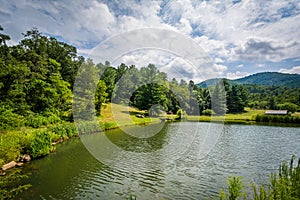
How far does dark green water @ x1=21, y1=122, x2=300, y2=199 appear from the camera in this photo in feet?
31.2

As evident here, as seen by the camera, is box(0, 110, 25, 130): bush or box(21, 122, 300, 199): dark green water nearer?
box(21, 122, 300, 199): dark green water

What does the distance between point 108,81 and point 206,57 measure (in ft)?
125

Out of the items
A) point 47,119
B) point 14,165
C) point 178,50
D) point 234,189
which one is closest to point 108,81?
point 47,119

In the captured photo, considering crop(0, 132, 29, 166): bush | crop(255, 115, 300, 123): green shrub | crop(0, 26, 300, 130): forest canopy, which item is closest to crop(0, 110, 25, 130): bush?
crop(0, 26, 300, 130): forest canopy

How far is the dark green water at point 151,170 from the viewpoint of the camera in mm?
9523

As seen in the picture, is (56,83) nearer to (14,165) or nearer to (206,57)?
(14,165)

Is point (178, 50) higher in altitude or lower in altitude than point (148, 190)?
higher

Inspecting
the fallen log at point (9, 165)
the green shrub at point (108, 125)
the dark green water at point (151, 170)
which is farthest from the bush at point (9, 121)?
the green shrub at point (108, 125)

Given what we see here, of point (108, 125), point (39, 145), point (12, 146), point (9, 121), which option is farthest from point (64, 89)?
point (12, 146)

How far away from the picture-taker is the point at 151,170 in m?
12.6

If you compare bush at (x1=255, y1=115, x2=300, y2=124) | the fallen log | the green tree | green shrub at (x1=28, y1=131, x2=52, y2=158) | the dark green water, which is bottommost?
the dark green water

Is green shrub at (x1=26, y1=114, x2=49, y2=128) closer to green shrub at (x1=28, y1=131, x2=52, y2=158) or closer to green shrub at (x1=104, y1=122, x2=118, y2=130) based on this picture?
green shrub at (x1=28, y1=131, x2=52, y2=158)

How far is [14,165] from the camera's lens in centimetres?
1292

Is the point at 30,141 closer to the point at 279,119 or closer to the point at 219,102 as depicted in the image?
the point at 279,119
